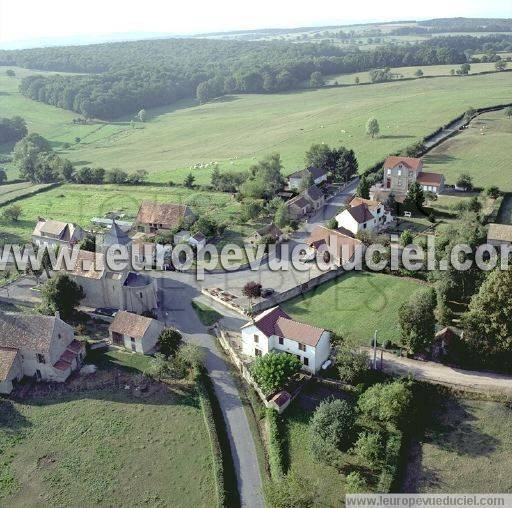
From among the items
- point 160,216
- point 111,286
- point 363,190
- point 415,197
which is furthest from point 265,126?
point 111,286

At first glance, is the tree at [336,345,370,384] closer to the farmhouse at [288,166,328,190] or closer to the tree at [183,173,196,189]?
the farmhouse at [288,166,328,190]

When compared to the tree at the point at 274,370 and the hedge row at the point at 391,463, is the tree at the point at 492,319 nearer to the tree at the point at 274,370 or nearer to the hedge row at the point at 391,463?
the hedge row at the point at 391,463

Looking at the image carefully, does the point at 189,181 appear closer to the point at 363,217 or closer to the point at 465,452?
the point at 363,217

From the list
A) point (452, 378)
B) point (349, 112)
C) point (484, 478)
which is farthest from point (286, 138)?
point (484, 478)

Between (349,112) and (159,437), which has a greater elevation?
(349,112)

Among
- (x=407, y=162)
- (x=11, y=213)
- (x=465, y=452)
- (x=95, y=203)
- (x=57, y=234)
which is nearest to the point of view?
(x=465, y=452)

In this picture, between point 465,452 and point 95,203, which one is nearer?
point 465,452

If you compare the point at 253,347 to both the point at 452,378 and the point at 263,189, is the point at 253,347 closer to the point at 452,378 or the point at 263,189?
the point at 452,378
